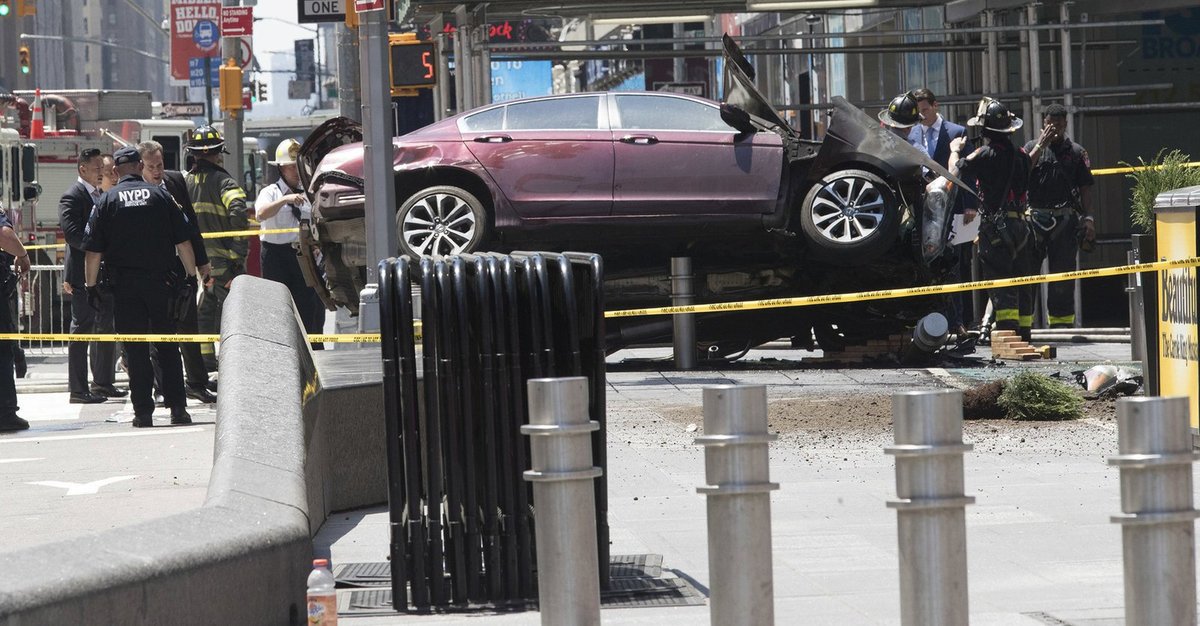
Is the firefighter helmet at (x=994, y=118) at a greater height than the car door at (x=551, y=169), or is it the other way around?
the firefighter helmet at (x=994, y=118)

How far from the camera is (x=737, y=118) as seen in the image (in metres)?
13.2

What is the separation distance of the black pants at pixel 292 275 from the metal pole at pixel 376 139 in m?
2.69

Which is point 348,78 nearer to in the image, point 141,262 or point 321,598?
point 141,262

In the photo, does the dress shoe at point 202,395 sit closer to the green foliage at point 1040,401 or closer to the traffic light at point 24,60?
the green foliage at point 1040,401

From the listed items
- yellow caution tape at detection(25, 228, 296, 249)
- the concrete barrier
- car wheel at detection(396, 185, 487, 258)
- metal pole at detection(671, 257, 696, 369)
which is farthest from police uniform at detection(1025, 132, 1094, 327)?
the concrete barrier

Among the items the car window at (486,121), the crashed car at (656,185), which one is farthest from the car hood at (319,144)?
the car window at (486,121)

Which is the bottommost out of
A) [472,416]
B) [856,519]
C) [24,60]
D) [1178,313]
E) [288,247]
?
[856,519]

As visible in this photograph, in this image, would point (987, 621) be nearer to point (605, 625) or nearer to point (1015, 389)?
point (605, 625)

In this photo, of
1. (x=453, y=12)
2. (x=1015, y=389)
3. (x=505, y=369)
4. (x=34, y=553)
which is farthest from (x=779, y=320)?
(x=34, y=553)

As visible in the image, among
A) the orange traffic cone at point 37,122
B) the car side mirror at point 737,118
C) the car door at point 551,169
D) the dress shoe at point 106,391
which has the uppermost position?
the orange traffic cone at point 37,122

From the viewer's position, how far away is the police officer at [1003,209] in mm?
14195

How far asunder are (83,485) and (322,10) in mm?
6646

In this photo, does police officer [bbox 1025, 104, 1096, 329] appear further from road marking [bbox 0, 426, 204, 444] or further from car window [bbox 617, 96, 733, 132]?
road marking [bbox 0, 426, 204, 444]

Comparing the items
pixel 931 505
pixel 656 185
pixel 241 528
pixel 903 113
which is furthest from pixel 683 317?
pixel 931 505
